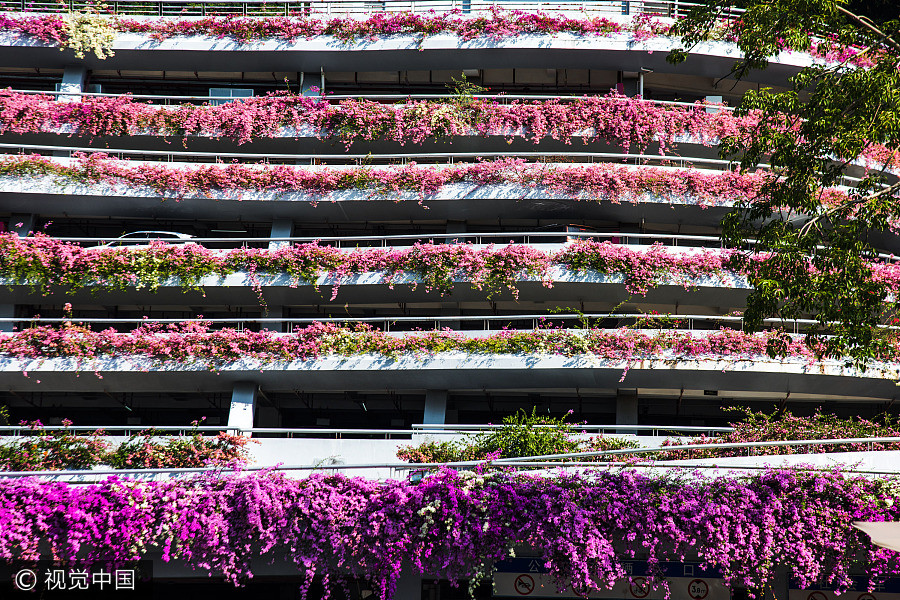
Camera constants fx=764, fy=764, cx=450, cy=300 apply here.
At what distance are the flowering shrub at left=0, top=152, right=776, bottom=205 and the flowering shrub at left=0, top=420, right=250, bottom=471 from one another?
9299mm

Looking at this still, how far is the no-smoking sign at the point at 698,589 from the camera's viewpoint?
15281mm

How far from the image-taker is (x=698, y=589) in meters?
15.3

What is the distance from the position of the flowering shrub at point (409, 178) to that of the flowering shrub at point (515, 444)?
29.2 feet

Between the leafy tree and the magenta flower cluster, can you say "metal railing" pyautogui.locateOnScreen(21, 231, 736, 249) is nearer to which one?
the magenta flower cluster

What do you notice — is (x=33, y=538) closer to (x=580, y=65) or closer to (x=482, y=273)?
(x=482, y=273)

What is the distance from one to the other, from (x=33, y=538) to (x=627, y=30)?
22.9m

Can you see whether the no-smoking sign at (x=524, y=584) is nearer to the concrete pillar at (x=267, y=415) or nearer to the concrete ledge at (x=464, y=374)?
the concrete ledge at (x=464, y=374)

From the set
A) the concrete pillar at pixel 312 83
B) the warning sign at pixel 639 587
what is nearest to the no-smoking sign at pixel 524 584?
the warning sign at pixel 639 587

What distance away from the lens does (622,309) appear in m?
23.8

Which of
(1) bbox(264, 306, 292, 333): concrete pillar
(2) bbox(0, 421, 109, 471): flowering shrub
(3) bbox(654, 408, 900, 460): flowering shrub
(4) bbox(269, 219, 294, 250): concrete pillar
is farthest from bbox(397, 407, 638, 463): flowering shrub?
(4) bbox(269, 219, 294, 250): concrete pillar

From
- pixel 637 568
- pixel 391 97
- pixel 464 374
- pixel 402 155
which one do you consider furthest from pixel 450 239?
pixel 637 568

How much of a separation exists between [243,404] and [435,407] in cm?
550

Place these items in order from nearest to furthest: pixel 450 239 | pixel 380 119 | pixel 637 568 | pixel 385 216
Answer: pixel 637 568
pixel 450 239
pixel 380 119
pixel 385 216

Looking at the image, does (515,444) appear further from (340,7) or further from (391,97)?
(340,7)
